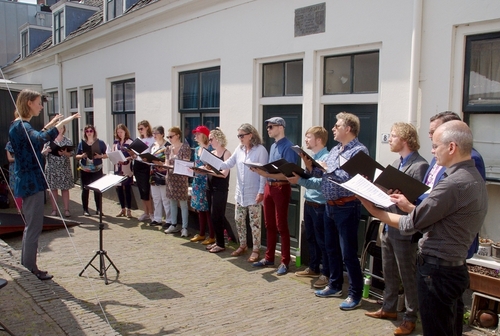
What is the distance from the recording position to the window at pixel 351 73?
5430 mm

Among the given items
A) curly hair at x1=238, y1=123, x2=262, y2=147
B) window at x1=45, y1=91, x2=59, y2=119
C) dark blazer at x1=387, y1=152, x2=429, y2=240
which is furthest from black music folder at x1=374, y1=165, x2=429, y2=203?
window at x1=45, y1=91, x2=59, y2=119

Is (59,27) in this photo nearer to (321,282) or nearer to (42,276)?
(42,276)

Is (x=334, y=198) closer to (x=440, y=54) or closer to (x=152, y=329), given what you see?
(x=440, y=54)

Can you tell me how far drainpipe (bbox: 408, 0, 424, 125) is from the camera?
4652 millimetres

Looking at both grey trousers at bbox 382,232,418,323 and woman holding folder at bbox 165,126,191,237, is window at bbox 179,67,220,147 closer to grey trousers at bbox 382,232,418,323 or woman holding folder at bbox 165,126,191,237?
woman holding folder at bbox 165,126,191,237

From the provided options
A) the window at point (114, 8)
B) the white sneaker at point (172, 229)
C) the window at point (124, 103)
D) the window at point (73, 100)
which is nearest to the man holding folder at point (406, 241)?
the white sneaker at point (172, 229)

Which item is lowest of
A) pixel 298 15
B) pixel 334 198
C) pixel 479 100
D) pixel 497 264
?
pixel 497 264

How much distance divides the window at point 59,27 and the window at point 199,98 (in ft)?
25.8

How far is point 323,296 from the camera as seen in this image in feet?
16.0

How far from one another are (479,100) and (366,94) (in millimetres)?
1353

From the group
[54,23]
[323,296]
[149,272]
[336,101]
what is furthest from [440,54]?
[54,23]

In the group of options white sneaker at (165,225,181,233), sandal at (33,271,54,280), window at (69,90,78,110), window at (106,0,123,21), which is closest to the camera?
sandal at (33,271,54,280)

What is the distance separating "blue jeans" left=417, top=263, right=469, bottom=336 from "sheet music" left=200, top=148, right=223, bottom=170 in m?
3.73

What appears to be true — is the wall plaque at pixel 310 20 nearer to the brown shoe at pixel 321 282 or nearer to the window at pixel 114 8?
the brown shoe at pixel 321 282
